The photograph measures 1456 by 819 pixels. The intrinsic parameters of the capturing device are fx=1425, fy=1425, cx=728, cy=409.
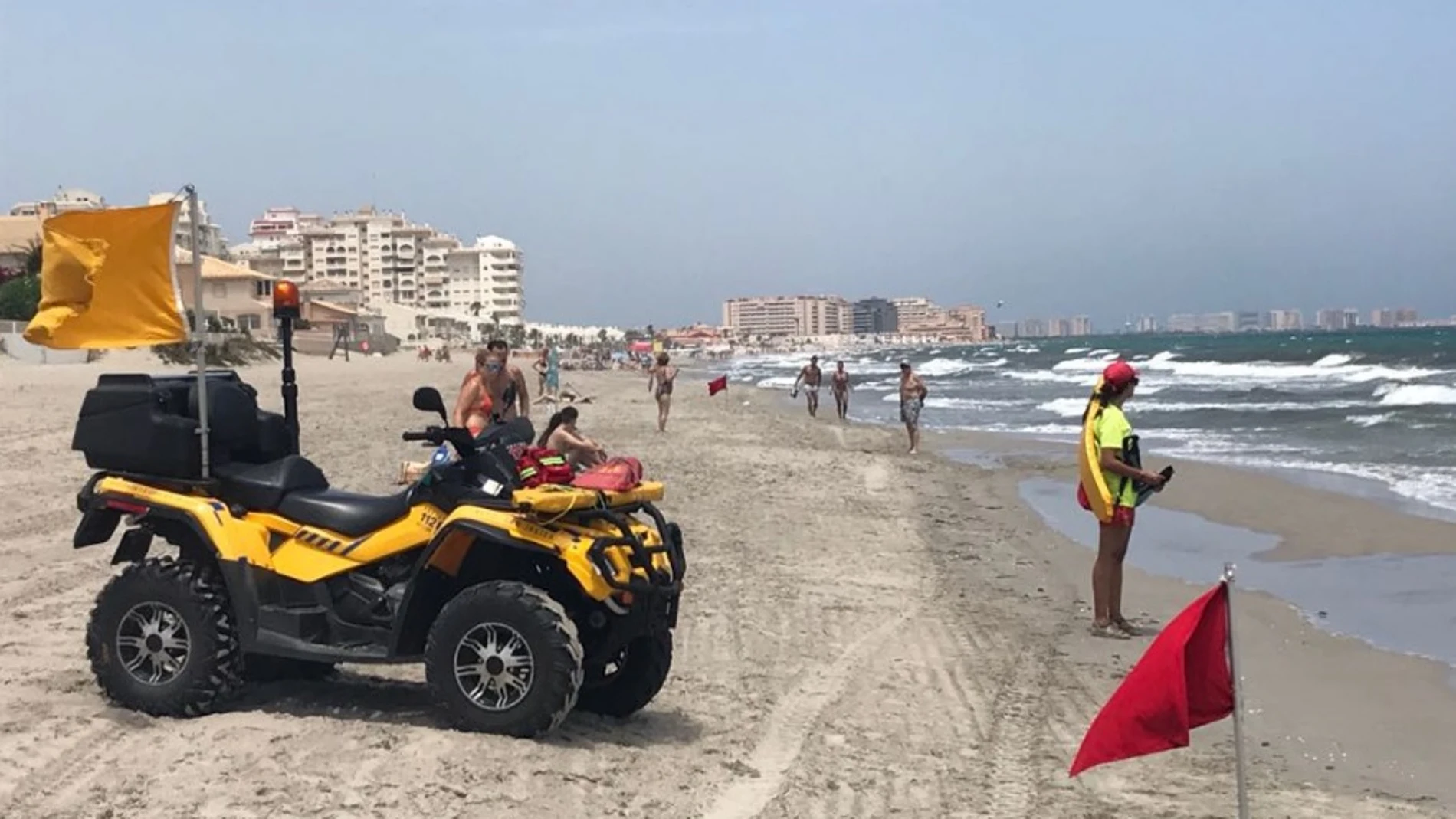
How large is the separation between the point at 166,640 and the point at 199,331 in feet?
4.35

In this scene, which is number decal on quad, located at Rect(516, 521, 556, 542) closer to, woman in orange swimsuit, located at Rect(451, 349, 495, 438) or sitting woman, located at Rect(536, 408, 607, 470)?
sitting woman, located at Rect(536, 408, 607, 470)

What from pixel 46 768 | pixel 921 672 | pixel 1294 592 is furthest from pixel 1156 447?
pixel 46 768

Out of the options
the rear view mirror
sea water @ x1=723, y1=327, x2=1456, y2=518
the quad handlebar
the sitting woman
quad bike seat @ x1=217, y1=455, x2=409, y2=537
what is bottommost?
sea water @ x1=723, y1=327, x2=1456, y2=518

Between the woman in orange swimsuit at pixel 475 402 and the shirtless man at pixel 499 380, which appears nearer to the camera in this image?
the woman in orange swimsuit at pixel 475 402

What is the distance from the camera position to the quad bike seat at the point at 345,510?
6.04 m

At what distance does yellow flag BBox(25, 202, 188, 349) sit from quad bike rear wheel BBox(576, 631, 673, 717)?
2.35 m

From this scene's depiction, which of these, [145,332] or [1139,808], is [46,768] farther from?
[1139,808]

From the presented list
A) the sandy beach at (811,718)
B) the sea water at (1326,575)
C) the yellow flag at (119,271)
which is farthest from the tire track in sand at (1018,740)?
the yellow flag at (119,271)

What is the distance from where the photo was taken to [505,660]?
5.66 metres

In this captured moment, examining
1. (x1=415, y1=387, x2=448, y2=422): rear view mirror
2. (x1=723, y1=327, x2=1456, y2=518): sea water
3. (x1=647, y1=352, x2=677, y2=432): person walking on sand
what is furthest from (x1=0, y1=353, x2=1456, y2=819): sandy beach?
(x1=647, y1=352, x2=677, y2=432): person walking on sand

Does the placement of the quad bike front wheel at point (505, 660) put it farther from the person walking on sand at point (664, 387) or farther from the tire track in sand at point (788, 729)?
the person walking on sand at point (664, 387)

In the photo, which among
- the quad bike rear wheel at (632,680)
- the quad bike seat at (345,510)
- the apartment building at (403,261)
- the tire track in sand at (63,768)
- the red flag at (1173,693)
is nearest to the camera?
the red flag at (1173,693)

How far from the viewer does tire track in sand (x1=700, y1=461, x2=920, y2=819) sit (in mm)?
5336

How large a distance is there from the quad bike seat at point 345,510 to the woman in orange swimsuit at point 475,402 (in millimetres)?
5292
